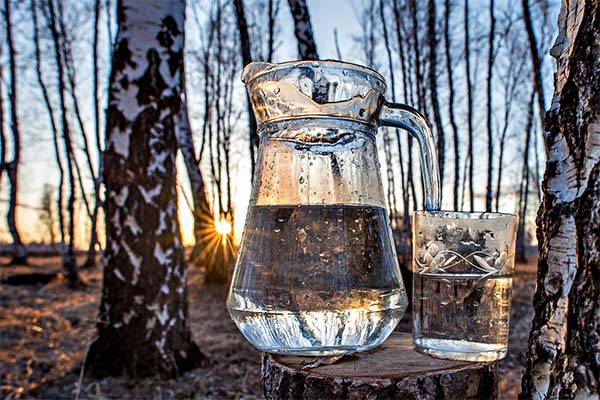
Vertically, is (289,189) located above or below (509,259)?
above

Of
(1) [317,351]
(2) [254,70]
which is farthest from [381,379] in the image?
(2) [254,70]

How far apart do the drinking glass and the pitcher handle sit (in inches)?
2.7

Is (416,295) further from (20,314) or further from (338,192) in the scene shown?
(20,314)

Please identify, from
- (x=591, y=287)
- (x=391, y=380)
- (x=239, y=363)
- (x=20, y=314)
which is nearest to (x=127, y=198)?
(x=239, y=363)

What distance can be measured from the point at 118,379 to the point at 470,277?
2.84 meters

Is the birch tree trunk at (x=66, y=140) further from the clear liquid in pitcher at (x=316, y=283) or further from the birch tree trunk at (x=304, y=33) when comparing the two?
the clear liquid in pitcher at (x=316, y=283)

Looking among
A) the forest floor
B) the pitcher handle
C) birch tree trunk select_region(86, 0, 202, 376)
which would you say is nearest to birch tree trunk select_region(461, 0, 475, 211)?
the forest floor

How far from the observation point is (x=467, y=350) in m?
0.84

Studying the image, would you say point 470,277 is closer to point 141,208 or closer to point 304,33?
point 141,208

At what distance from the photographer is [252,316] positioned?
33.8 inches

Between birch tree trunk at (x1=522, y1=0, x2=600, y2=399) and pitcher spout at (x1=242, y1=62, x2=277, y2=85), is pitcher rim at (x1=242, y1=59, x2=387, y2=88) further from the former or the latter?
birch tree trunk at (x1=522, y1=0, x2=600, y2=399)

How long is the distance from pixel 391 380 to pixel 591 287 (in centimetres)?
33

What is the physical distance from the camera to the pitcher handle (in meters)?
0.91

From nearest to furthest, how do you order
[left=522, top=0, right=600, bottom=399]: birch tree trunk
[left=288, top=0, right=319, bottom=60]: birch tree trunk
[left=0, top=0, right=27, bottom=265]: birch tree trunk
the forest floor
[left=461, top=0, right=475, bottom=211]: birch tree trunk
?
[left=522, top=0, right=600, bottom=399]: birch tree trunk → the forest floor → [left=288, top=0, right=319, bottom=60]: birch tree trunk → [left=461, top=0, right=475, bottom=211]: birch tree trunk → [left=0, top=0, right=27, bottom=265]: birch tree trunk
